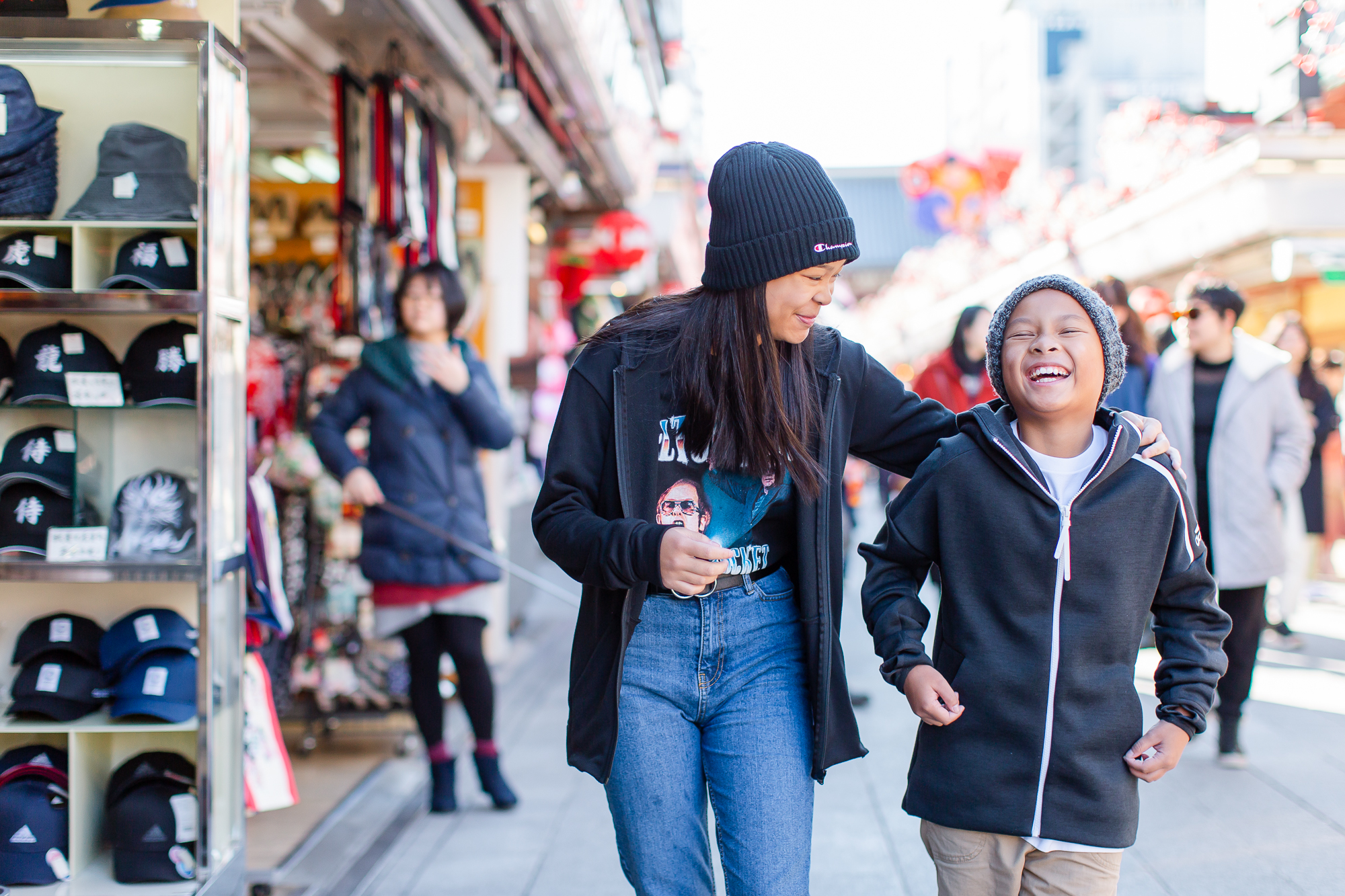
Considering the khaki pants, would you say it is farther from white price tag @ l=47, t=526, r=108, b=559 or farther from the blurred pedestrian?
the blurred pedestrian

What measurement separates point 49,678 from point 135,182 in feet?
4.05

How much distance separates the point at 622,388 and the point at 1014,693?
0.84m

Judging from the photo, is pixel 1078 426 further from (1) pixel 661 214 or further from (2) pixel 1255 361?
(1) pixel 661 214

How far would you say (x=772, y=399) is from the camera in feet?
6.12

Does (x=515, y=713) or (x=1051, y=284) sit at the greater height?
(x=1051, y=284)

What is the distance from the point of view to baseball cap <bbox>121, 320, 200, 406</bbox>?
9.04ft

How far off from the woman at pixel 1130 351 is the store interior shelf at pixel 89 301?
136 inches

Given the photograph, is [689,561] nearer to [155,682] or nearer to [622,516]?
[622,516]

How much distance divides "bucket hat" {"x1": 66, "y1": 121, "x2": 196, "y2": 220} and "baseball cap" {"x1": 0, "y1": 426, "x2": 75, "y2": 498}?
Answer: 562mm

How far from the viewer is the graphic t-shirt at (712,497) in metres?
1.90

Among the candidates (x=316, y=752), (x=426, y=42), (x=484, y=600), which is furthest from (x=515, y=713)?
(x=426, y=42)

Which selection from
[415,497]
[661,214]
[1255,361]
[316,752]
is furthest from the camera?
[661,214]

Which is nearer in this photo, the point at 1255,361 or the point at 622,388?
the point at 622,388

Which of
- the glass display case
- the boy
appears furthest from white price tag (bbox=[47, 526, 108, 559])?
the boy
